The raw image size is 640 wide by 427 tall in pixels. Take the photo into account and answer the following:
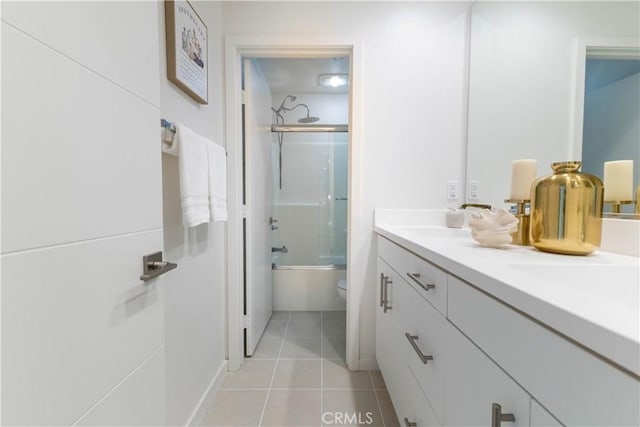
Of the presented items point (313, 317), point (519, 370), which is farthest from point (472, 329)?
point (313, 317)

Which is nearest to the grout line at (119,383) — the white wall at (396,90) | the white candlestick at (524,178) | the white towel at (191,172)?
the white towel at (191,172)

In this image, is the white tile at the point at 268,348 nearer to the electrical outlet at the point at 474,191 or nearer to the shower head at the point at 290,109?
the electrical outlet at the point at 474,191

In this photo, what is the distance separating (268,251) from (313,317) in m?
0.79

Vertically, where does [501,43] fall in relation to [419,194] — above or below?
above

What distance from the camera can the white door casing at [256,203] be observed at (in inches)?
68.1

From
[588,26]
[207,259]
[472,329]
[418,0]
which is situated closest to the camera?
[472,329]

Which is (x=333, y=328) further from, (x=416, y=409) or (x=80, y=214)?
(x=80, y=214)

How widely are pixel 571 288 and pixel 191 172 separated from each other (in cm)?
123

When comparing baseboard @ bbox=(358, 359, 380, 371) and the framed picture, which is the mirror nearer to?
baseboard @ bbox=(358, 359, 380, 371)

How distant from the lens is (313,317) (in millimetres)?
2477

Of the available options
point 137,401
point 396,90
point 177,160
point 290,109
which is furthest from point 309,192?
point 137,401

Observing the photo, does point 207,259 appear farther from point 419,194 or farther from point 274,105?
point 274,105

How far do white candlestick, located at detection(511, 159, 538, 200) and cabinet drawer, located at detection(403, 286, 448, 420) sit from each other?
63 centimetres

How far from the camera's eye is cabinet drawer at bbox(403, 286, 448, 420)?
2.51 feet
